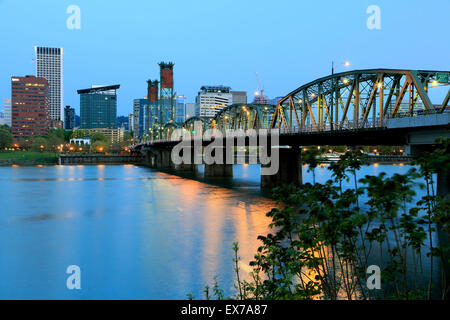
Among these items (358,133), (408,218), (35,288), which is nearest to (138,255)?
(35,288)

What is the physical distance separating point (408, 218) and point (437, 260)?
20.3 metres

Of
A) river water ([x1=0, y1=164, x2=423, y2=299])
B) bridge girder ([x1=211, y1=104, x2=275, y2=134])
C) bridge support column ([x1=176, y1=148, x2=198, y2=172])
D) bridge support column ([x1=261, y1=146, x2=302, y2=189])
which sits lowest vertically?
river water ([x1=0, y1=164, x2=423, y2=299])

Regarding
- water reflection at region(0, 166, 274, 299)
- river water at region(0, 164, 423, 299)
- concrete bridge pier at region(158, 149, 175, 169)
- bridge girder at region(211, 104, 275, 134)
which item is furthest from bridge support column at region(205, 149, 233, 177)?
concrete bridge pier at region(158, 149, 175, 169)

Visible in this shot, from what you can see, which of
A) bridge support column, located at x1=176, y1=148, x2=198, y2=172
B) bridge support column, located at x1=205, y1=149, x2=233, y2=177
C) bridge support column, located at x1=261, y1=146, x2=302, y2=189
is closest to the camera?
bridge support column, located at x1=261, y1=146, x2=302, y2=189

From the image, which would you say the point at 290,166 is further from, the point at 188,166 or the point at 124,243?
the point at 188,166

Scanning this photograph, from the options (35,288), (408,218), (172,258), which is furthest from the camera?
(172,258)

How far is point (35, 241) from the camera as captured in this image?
108 feet

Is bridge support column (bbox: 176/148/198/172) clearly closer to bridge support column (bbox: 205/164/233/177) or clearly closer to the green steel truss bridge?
bridge support column (bbox: 205/164/233/177)

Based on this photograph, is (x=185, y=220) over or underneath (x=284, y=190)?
underneath

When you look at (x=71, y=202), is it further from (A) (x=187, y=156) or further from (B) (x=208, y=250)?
(A) (x=187, y=156)

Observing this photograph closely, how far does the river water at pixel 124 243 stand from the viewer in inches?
879

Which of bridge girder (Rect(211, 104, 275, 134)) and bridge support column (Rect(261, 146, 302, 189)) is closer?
bridge support column (Rect(261, 146, 302, 189))

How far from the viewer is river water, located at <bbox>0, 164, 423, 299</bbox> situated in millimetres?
22328
